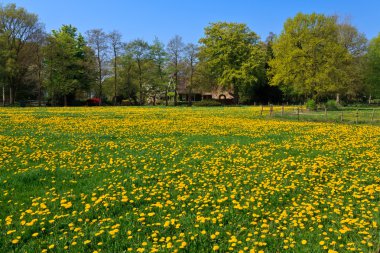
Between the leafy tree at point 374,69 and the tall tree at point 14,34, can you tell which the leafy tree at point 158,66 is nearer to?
the tall tree at point 14,34

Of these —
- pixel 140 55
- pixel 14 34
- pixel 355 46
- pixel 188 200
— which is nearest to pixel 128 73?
pixel 140 55

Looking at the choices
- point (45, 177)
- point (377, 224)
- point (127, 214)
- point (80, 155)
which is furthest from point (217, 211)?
point (80, 155)

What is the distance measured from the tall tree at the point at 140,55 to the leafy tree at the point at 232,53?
13.6 m

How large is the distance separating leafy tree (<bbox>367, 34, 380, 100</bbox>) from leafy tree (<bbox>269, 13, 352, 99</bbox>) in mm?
17215

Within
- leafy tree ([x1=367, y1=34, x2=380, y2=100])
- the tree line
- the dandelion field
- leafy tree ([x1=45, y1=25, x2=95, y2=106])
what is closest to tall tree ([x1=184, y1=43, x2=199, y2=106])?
the tree line

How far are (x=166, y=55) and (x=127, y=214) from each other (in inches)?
2889

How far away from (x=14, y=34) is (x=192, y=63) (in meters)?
38.7

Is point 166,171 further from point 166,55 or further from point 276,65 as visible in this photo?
point 166,55

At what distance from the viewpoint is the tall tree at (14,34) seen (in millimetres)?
56188

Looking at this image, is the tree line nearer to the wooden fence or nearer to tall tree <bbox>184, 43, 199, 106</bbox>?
tall tree <bbox>184, 43, 199, 106</bbox>

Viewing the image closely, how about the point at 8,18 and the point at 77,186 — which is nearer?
the point at 77,186

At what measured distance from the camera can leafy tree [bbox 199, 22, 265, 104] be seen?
71181 millimetres

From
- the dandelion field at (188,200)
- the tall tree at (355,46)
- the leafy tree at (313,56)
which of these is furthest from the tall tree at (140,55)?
the dandelion field at (188,200)

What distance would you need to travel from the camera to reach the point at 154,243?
15.5 feet
